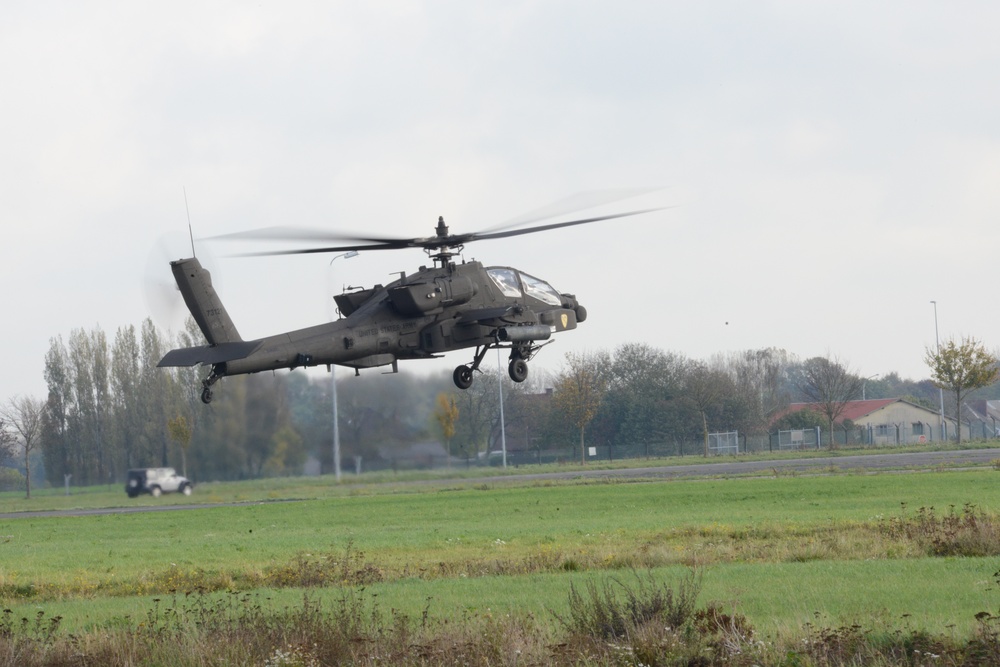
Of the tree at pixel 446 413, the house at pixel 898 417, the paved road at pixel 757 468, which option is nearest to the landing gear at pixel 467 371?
the tree at pixel 446 413

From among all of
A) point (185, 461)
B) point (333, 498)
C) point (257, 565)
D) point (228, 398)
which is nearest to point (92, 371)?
point (185, 461)

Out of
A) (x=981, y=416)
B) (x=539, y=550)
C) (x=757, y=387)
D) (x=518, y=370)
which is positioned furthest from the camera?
(x=981, y=416)

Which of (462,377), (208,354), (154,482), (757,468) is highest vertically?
(208,354)

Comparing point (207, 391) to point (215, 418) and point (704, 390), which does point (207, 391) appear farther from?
point (704, 390)

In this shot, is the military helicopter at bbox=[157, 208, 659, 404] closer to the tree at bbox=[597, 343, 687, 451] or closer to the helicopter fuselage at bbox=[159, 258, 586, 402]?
the helicopter fuselage at bbox=[159, 258, 586, 402]

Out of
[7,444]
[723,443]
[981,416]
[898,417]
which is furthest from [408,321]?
[981,416]

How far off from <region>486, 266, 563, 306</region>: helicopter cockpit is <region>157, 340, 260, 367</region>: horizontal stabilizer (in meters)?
5.92

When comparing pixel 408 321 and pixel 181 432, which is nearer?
pixel 408 321

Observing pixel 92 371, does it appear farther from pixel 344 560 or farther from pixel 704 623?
pixel 704 623

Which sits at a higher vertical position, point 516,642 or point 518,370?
point 518,370

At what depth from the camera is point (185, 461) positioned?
36.7 meters

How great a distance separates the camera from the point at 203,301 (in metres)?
23.0

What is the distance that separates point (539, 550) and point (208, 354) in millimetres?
10526

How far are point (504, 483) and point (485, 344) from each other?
112 ft
